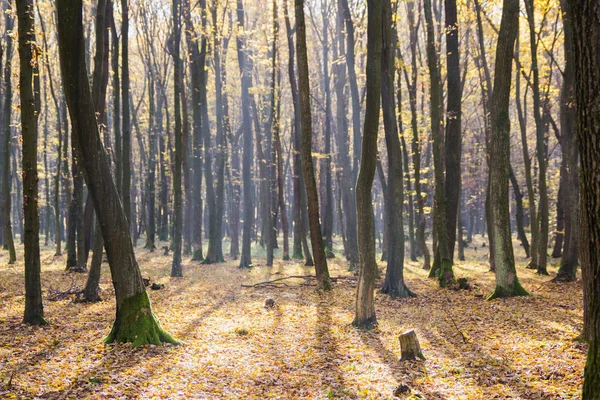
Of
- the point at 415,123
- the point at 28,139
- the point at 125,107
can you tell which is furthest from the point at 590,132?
the point at 125,107

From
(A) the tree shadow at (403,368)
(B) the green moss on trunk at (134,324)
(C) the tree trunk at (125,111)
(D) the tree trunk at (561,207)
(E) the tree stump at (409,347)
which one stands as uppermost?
(C) the tree trunk at (125,111)

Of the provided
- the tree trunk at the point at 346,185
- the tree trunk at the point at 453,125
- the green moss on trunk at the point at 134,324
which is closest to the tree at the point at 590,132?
the green moss on trunk at the point at 134,324

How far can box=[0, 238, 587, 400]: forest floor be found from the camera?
5.99 m

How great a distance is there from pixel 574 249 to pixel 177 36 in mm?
14993

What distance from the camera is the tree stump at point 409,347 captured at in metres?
7.33

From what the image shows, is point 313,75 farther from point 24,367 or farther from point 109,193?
point 24,367

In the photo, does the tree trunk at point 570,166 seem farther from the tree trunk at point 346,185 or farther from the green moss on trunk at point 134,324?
the green moss on trunk at point 134,324

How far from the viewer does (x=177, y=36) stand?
17.1 m

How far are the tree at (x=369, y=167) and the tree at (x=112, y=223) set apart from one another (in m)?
3.75

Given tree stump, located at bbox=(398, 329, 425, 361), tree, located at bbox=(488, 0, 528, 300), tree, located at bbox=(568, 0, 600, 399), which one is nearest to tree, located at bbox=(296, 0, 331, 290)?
tree, located at bbox=(488, 0, 528, 300)

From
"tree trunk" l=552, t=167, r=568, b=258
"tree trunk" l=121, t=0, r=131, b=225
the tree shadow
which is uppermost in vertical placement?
"tree trunk" l=121, t=0, r=131, b=225

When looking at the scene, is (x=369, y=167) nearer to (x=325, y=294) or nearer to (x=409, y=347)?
(x=409, y=347)

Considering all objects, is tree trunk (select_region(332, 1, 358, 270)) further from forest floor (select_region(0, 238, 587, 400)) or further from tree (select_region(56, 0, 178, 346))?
tree (select_region(56, 0, 178, 346))

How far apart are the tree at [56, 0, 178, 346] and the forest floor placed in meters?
0.35
